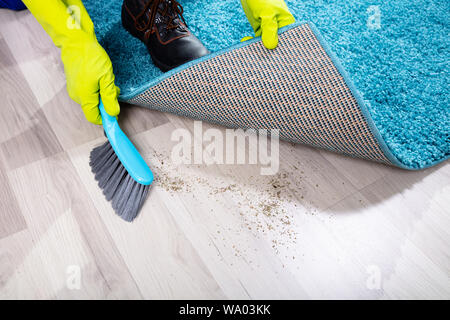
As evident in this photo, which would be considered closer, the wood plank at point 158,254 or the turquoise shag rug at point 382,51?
the wood plank at point 158,254

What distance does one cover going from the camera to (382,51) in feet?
3.24

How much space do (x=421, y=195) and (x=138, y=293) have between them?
63cm

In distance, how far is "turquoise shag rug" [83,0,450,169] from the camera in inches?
32.5

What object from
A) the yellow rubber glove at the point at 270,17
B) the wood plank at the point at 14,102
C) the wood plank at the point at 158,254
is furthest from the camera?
the wood plank at the point at 14,102

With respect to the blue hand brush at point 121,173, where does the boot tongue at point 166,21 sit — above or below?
above

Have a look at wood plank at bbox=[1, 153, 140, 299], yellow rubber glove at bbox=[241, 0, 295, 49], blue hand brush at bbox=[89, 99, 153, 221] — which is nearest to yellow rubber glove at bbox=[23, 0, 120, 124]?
blue hand brush at bbox=[89, 99, 153, 221]

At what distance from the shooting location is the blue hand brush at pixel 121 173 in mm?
724

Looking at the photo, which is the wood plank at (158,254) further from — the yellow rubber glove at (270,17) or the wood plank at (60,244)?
the yellow rubber glove at (270,17)

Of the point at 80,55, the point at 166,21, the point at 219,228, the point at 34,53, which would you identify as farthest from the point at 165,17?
the point at 219,228

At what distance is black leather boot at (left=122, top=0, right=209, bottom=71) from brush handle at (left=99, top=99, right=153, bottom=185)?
260 mm

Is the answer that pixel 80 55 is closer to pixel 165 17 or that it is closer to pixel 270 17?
pixel 165 17

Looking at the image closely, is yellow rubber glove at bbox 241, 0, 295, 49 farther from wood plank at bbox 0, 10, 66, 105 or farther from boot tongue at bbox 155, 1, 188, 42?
wood plank at bbox 0, 10, 66, 105

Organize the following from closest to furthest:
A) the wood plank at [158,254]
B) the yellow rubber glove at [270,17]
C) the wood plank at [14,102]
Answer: the wood plank at [158,254], the yellow rubber glove at [270,17], the wood plank at [14,102]

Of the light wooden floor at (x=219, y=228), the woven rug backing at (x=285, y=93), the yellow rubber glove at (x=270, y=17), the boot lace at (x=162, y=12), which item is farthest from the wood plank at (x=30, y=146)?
the yellow rubber glove at (x=270, y=17)
